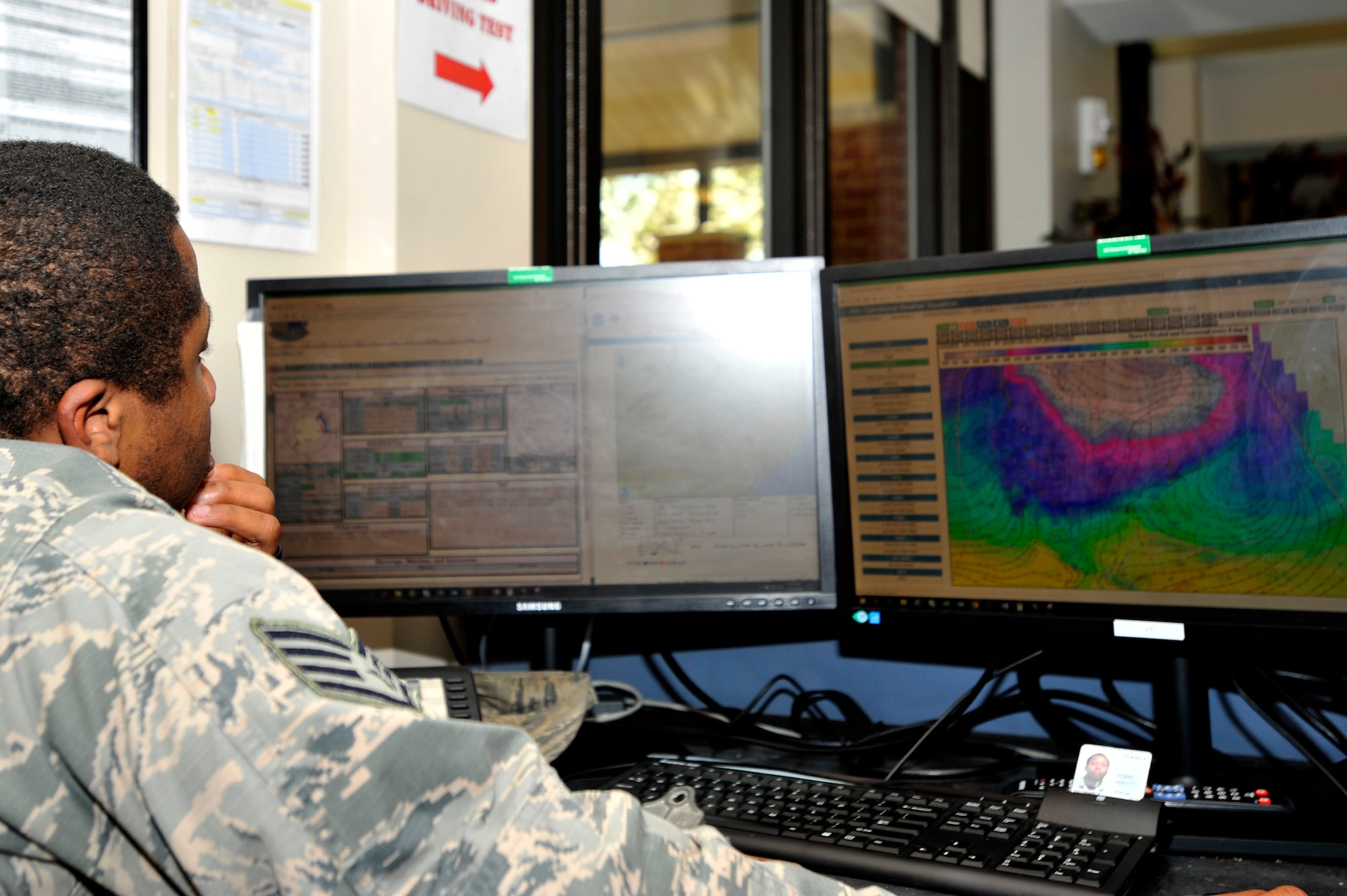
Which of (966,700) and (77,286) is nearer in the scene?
(77,286)

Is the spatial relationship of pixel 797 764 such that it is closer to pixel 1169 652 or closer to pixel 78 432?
pixel 1169 652

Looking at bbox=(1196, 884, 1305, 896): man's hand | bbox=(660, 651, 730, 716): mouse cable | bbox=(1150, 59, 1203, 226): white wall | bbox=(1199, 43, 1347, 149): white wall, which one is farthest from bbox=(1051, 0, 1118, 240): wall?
bbox=(1196, 884, 1305, 896): man's hand

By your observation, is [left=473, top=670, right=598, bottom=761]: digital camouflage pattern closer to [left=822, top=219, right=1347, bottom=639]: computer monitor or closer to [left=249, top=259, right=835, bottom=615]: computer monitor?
[left=249, top=259, right=835, bottom=615]: computer monitor

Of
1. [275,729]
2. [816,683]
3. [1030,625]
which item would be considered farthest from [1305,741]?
[275,729]

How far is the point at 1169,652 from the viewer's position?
1.05 m

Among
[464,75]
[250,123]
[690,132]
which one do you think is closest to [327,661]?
[250,123]

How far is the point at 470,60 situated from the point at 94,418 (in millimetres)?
1065

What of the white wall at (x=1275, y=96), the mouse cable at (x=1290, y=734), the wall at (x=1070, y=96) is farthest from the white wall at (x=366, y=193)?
the white wall at (x=1275, y=96)

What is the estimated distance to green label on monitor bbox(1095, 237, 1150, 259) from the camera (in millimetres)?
1011

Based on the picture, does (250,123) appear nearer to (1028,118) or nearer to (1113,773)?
(1113,773)

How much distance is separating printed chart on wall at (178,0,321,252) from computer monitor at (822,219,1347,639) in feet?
2.20

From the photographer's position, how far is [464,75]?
61.0 inches

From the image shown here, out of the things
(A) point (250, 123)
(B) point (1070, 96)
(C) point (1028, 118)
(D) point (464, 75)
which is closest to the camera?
(A) point (250, 123)

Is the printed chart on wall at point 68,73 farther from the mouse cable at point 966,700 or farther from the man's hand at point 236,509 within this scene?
the mouse cable at point 966,700
